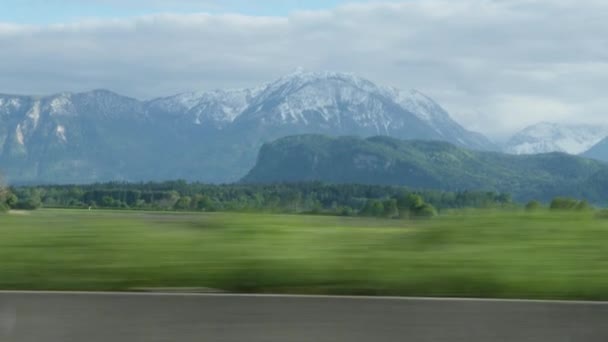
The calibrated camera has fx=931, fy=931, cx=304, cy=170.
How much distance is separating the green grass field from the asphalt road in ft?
1.92

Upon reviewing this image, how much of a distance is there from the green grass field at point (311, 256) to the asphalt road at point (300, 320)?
1.92ft

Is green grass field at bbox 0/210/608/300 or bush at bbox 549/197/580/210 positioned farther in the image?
bush at bbox 549/197/580/210

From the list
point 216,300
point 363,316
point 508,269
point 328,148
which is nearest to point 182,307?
point 216,300

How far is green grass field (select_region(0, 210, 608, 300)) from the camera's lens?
18.0ft

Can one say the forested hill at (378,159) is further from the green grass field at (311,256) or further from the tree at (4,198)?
the green grass field at (311,256)

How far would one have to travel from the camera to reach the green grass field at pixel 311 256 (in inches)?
216

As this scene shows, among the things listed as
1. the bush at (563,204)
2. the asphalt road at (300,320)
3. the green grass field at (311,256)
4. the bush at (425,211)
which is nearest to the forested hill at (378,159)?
the bush at (563,204)

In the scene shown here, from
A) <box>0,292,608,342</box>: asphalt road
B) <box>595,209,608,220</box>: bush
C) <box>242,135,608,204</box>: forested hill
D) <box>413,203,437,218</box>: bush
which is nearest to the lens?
<box>0,292,608,342</box>: asphalt road

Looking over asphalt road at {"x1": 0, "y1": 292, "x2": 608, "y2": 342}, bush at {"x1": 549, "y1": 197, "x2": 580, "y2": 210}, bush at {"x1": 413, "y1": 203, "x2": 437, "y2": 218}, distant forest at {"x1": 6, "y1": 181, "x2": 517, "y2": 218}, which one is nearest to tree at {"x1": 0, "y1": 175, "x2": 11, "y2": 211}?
distant forest at {"x1": 6, "y1": 181, "x2": 517, "y2": 218}

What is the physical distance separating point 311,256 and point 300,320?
891 mm

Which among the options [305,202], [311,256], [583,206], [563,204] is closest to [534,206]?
[563,204]

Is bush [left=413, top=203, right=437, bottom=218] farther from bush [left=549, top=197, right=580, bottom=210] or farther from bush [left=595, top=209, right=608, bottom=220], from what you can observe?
bush [left=595, top=209, right=608, bottom=220]

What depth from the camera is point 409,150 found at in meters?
→ 87.4

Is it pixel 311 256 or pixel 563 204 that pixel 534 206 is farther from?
pixel 311 256
